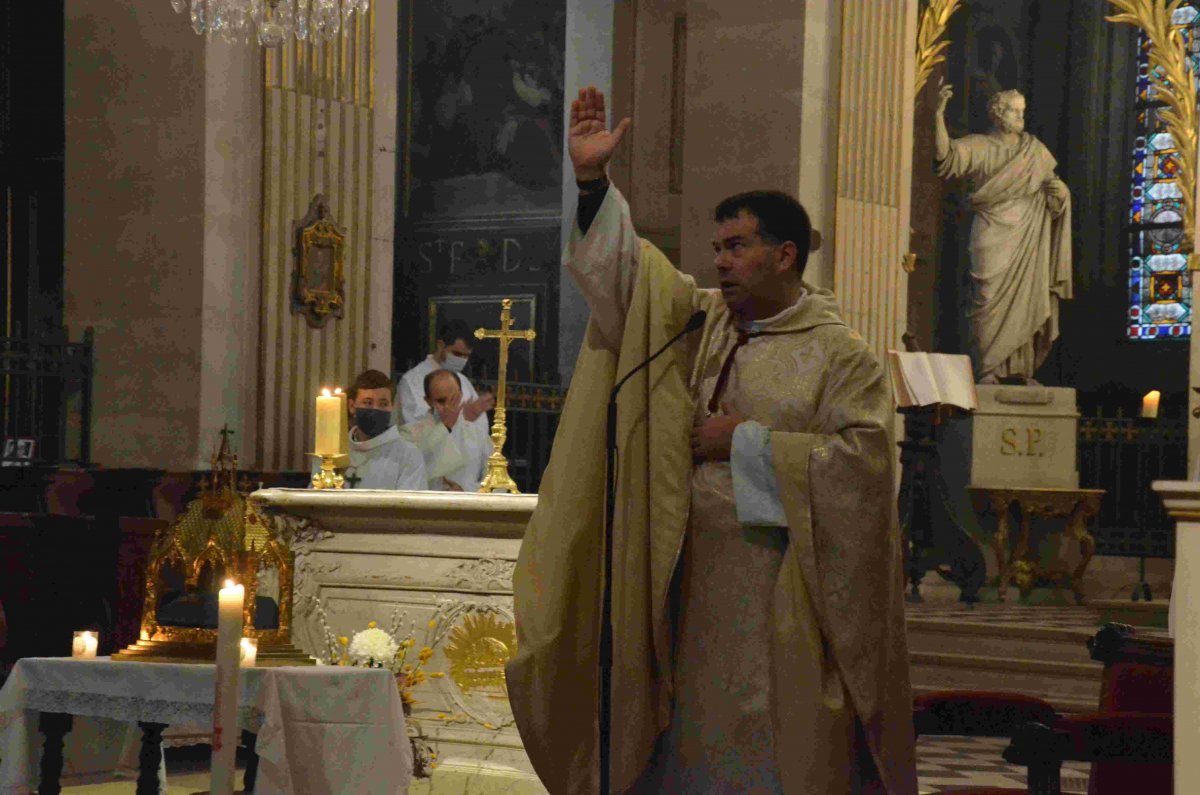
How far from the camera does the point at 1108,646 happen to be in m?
4.81

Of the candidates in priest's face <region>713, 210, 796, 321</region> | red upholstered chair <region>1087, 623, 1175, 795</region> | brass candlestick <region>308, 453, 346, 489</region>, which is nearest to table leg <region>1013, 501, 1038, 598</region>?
brass candlestick <region>308, 453, 346, 489</region>

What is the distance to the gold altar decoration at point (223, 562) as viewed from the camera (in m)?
5.15

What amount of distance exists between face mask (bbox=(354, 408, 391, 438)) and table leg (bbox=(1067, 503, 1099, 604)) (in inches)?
258

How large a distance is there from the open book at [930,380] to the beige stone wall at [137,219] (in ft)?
14.5

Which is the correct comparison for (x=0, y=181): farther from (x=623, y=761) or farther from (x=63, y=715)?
(x=623, y=761)

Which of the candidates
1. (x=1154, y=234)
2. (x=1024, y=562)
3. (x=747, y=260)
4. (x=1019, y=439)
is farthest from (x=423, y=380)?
(x=1154, y=234)

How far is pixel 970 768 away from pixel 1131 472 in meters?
10.3

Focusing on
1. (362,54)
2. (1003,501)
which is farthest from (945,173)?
(362,54)

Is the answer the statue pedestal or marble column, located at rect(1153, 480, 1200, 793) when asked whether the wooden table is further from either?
marble column, located at rect(1153, 480, 1200, 793)

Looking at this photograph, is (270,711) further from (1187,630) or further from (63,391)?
(63,391)

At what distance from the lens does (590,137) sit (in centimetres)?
375

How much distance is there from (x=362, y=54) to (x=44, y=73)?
4.99m

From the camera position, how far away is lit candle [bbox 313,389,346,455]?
6145 millimetres

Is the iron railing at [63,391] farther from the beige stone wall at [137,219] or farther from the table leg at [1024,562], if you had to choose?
the table leg at [1024,562]
